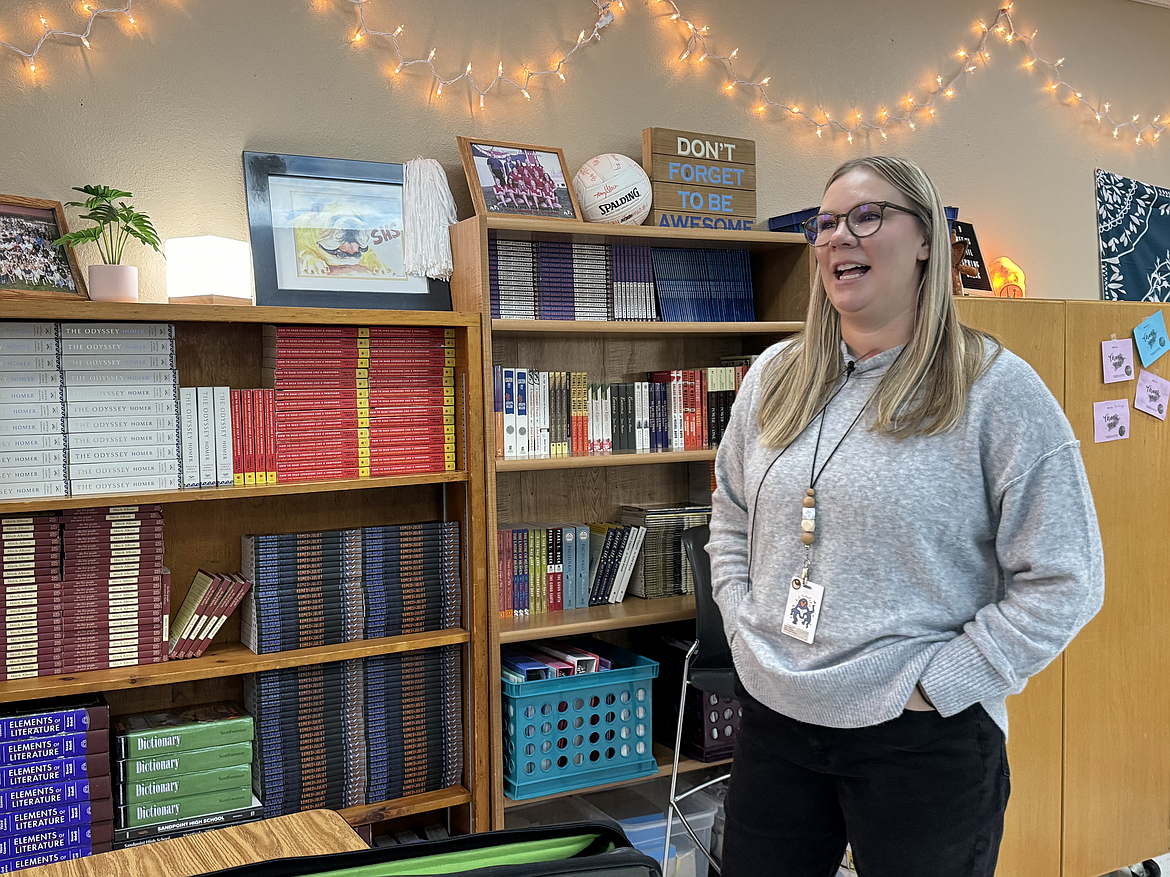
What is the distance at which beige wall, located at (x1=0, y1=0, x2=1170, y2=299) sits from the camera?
2.34 metres

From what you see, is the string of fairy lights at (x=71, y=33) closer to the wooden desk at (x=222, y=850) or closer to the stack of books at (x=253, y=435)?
the stack of books at (x=253, y=435)

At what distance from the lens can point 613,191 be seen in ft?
8.89

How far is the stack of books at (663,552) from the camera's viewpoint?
2875 mm

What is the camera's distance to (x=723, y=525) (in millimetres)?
1756

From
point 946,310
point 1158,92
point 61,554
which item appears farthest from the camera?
point 1158,92

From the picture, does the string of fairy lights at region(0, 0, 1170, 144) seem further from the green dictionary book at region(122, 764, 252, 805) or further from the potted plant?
the green dictionary book at region(122, 764, 252, 805)

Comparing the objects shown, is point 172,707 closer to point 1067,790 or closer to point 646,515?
point 646,515

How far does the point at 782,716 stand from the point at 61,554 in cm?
153

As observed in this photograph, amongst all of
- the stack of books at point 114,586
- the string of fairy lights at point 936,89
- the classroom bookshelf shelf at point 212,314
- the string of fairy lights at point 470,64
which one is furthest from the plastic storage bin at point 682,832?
the string of fairy lights at point 936,89

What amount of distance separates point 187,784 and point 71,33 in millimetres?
1695

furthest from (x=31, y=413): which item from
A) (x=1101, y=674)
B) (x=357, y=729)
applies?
(x=1101, y=674)

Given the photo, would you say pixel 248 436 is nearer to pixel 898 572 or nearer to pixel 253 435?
pixel 253 435

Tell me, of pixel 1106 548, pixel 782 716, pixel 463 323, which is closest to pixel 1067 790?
pixel 1106 548

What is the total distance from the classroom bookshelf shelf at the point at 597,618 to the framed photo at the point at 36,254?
4.10ft
